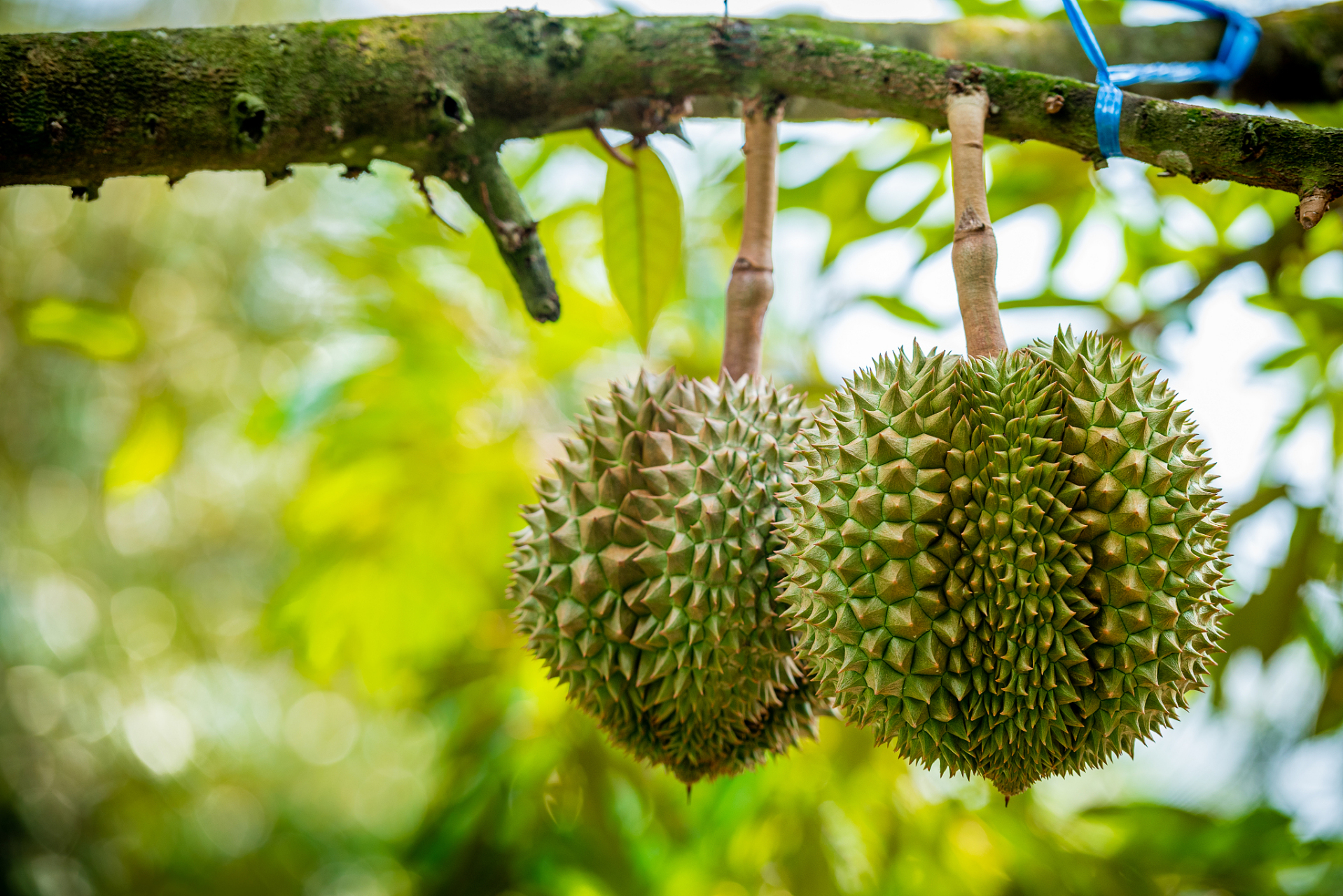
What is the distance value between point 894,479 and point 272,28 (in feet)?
3.54

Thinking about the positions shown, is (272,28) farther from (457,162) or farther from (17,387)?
(17,387)

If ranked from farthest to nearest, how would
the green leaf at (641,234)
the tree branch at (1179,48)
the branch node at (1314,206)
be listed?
the tree branch at (1179,48) < the green leaf at (641,234) < the branch node at (1314,206)

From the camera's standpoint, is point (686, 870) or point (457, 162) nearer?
point (457, 162)

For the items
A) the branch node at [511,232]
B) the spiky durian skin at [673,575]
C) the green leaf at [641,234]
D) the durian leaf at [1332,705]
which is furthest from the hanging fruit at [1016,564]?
the durian leaf at [1332,705]

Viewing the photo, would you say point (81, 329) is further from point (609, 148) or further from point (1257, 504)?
point (1257, 504)

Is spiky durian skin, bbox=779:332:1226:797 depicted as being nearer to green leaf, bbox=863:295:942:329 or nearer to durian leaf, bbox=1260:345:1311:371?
green leaf, bbox=863:295:942:329

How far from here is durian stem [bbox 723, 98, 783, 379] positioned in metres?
1.36

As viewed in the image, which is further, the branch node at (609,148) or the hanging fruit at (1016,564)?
the branch node at (609,148)

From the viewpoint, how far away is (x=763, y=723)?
51.4 inches

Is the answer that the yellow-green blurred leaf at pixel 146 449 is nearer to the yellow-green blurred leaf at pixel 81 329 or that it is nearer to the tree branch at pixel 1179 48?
the yellow-green blurred leaf at pixel 81 329

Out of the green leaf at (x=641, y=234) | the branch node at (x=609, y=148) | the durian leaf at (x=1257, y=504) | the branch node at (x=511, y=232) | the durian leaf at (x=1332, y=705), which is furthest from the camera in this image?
the durian leaf at (x=1257, y=504)

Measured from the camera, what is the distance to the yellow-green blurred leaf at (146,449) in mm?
2330

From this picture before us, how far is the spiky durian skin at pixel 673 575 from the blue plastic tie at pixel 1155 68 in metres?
0.55

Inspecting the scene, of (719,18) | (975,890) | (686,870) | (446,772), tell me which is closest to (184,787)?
(446,772)
